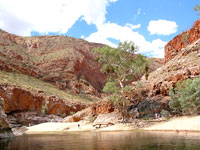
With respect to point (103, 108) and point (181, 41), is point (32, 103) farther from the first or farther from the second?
point (181, 41)

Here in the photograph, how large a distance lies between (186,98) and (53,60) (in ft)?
295

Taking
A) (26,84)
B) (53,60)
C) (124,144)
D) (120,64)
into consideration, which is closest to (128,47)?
(120,64)

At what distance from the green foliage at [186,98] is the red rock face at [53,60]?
69832 millimetres

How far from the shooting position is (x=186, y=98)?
81.2ft

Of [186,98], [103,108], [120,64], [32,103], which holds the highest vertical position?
[120,64]

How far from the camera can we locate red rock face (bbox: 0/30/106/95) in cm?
9425

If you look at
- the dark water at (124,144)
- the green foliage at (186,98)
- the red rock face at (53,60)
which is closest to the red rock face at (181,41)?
the green foliage at (186,98)

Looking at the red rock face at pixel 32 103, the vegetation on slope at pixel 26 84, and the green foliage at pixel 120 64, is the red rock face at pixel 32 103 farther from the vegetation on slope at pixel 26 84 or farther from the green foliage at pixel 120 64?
the green foliage at pixel 120 64

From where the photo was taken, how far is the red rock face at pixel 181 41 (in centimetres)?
5631

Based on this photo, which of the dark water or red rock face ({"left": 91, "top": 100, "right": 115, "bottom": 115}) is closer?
the dark water

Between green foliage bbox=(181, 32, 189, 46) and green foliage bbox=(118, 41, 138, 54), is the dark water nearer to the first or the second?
green foliage bbox=(118, 41, 138, 54)

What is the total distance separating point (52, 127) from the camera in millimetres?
40219

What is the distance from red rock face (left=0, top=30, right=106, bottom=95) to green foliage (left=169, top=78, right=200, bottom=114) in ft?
229

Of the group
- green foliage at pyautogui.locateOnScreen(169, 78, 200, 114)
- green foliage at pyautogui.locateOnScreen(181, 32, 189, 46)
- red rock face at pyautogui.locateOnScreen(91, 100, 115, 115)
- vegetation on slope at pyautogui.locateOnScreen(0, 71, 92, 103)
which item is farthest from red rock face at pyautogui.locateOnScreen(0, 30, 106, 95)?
green foliage at pyautogui.locateOnScreen(169, 78, 200, 114)
